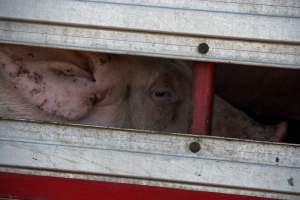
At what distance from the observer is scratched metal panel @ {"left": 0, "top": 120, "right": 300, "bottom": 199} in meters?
2.41

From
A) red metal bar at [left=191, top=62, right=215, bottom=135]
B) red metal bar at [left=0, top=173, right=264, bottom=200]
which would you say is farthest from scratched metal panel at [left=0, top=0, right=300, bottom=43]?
red metal bar at [left=0, top=173, right=264, bottom=200]

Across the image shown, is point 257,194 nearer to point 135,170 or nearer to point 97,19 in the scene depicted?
point 135,170

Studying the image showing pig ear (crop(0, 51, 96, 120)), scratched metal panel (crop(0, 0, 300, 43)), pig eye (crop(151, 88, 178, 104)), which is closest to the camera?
scratched metal panel (crop(0, 0, 300, 43))

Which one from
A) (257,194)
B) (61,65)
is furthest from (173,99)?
(257,194)

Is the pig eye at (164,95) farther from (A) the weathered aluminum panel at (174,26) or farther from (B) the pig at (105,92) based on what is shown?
(A) the weathered aluminum panel at (174,26)

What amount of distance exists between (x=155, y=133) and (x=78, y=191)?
34cm

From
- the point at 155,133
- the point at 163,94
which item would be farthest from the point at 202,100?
the point at 163,94

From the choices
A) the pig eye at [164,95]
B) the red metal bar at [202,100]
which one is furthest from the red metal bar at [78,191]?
the pig eye at [164,95]

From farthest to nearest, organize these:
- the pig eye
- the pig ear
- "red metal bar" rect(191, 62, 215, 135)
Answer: the pig eye
the pig ear
"red metal bar" rect(191, 62, 215, 135)

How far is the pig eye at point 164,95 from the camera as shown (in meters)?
3.05

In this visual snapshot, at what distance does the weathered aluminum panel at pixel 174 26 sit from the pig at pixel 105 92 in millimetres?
314

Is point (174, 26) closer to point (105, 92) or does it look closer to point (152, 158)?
point (152, 158)

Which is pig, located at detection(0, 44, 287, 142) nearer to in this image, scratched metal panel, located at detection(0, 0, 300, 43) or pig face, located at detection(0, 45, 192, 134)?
pig face, located at detection(0, 45, 192, 134)

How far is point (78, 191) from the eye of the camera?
98.4 inches
